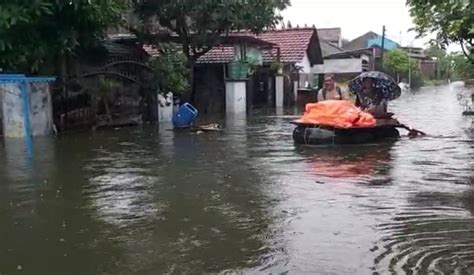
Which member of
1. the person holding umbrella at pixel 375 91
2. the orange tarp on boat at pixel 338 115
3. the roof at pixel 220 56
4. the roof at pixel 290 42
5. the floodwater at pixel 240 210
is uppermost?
the roof at pixel 290 42

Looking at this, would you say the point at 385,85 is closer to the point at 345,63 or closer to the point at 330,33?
the point at 345,63

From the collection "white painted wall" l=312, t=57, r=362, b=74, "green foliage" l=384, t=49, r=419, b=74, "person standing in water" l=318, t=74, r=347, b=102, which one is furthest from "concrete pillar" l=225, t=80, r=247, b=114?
"green foliage" l=384, t=49, r=419, b=74

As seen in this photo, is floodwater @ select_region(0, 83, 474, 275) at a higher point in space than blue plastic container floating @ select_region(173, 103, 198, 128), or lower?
lower

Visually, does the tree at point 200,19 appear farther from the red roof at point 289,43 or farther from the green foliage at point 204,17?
the red roof at point 289,43

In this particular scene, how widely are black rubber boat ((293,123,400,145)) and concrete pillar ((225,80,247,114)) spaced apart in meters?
14.0

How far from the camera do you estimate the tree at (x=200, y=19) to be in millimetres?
22297

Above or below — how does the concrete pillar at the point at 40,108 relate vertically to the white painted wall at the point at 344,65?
below

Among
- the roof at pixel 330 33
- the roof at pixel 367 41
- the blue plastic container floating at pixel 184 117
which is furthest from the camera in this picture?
the roof at pixel 367 41

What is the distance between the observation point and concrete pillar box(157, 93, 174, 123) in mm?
23328

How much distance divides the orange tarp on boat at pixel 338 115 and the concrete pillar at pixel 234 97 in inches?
564

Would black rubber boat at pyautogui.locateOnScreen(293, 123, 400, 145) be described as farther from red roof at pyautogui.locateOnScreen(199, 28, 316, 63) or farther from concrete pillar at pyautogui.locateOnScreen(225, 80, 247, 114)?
red roof at pyautogui.locateOnScreen(199, 28, 316, 63)

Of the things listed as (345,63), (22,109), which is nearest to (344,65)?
(345,63)

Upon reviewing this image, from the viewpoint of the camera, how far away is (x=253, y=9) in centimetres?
2300

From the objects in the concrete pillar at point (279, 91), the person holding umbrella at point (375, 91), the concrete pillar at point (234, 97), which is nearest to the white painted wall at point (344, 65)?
the concrete pillar at point (279, 91)
